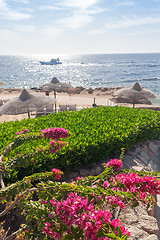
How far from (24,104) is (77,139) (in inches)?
219

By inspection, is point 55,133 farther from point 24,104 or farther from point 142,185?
point 24,104

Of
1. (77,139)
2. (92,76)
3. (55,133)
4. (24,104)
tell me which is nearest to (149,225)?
(55,133)

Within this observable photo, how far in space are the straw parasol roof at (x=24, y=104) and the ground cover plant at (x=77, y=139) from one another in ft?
8.31

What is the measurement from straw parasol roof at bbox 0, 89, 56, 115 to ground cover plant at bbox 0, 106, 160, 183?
253cm

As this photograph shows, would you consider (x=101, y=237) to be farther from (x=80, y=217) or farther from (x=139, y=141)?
(x=139, y=141)

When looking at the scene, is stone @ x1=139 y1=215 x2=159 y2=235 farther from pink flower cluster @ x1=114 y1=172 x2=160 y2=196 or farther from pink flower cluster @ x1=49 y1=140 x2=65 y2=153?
pink flower cluster @ x1=49 y1=140 x2=65 y2=153

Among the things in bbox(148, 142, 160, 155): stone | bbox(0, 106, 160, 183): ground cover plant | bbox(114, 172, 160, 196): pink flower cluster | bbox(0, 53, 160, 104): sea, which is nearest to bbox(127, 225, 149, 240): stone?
bbox(114, 172, 160, 196): pink flower cluster

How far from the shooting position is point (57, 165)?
4723 mm

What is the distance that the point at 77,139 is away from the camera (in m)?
5.43

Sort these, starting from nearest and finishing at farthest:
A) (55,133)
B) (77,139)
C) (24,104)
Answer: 1. (55,133)
2. (77,139)
3. (24,104)

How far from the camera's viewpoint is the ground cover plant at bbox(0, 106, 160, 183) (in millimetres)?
3736

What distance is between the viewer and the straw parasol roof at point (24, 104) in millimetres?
9500

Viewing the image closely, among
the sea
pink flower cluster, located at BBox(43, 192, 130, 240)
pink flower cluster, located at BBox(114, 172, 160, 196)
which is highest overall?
the sea

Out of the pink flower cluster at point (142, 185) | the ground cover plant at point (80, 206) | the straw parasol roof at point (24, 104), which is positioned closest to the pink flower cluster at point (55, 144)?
the ground cover plant at point (80, 206)
